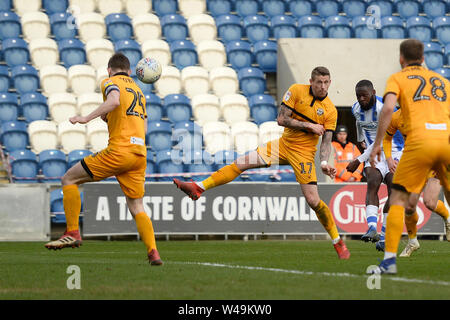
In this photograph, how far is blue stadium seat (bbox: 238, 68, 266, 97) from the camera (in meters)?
21.1

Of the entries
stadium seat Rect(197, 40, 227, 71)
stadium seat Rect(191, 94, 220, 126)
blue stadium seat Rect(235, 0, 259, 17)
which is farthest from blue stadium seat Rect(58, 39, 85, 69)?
blue stadium seat Rect(235, 0, 259, 17)

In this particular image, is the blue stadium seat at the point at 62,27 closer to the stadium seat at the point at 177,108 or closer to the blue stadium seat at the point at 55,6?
the blue stadium seat at the point at 55,6

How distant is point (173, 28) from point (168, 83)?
2217 millimetres

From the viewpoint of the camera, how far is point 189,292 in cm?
576

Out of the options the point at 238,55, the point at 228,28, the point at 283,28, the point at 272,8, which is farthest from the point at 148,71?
the point at 272,8

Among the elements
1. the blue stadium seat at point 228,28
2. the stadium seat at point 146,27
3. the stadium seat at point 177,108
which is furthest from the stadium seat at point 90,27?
the stadium seat at point 177,108

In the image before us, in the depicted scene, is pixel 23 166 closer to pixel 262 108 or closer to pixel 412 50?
pixel 262 108

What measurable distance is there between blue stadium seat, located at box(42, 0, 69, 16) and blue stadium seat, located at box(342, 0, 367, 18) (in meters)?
8.20

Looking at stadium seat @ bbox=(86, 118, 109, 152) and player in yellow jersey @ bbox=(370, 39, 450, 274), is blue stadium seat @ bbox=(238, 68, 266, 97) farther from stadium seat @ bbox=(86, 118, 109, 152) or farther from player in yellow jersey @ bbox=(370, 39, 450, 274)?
player in yellow jersey @ bbox=(370, 39, 450, 274)

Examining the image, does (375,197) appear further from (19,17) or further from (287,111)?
(19,17)

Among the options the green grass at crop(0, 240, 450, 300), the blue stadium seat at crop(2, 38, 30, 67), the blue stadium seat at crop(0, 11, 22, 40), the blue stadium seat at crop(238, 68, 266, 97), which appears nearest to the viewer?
the green grass at crop(0, 240, 450, 300)

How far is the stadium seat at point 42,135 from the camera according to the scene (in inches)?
724
